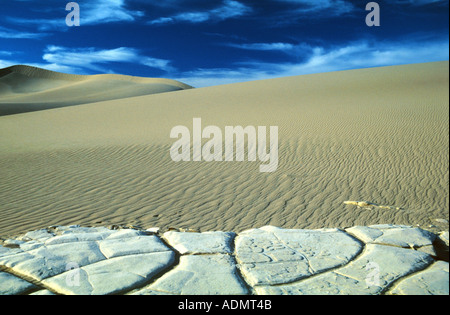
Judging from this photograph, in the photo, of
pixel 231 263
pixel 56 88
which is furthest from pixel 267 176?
pixel 56 88

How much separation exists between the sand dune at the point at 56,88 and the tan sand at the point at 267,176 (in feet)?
94.7

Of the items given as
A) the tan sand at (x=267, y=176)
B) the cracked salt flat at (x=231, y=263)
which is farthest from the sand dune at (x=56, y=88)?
the cracked salt flat at (x=231, y=263)

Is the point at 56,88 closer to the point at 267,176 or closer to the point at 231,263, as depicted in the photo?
the point at 267,176

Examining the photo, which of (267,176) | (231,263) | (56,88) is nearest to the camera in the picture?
(231,263)

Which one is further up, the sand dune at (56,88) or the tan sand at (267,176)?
the sand dune at (56,88)

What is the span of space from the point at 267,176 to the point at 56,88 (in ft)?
232

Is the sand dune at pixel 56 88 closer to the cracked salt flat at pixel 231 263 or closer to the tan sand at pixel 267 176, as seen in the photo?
the tan sand at pixel 267 176

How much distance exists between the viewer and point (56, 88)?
67.8 metres

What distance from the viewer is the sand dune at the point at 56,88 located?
45.7 meters

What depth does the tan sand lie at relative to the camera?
6.26m

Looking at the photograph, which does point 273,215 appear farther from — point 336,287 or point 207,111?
point 207,111

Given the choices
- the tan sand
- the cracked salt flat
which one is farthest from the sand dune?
the cracked salt flat

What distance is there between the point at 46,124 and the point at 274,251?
21437 millimetres
